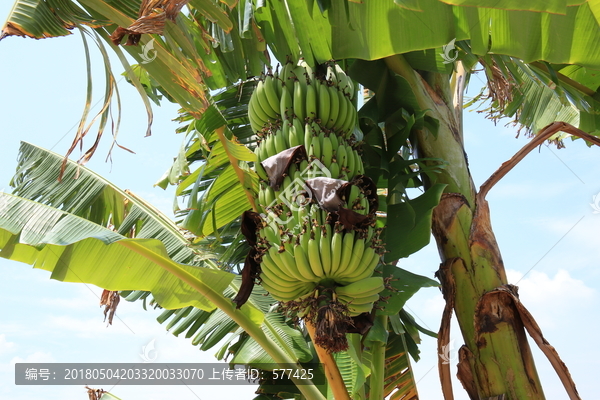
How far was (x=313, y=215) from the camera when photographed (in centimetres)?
145

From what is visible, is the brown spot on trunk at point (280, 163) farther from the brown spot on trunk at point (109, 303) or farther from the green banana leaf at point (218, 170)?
the brown spot on trunk at point (109, 303)

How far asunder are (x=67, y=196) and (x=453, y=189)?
208 centimetres

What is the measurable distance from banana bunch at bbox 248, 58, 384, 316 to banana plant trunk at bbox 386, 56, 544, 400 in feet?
1.95

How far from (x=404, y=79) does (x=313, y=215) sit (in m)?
1.00

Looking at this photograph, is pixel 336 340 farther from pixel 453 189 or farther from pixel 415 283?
pixel 453 189

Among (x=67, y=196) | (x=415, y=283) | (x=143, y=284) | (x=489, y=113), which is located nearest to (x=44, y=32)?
(x=143, y=284)

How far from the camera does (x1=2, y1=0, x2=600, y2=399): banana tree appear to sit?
1.72 metres

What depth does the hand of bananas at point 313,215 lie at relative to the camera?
1440mm

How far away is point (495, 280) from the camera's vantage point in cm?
197

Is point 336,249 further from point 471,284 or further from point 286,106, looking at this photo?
point 471,284

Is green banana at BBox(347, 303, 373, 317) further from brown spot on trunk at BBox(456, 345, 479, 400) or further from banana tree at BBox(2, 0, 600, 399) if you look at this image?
brown spot on trunk at BBox(456, 345, 479, 400)

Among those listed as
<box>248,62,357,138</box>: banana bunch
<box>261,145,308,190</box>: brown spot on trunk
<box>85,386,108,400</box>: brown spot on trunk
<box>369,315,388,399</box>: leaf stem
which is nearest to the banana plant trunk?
<box>369,315,388,399</box>: leaf stem

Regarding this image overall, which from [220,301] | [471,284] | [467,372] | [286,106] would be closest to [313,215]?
[286,106]

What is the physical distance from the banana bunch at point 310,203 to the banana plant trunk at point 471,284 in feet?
1.95
